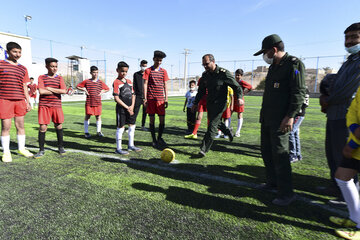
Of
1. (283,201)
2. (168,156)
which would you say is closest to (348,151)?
(283,201)

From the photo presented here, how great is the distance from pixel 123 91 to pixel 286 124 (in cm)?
340

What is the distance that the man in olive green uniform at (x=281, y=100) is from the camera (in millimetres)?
2457

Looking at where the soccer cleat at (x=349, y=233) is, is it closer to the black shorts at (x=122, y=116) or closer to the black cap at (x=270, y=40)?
the black cap at (x=270, y=40)

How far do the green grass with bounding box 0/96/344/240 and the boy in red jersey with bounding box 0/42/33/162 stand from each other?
2.35ft

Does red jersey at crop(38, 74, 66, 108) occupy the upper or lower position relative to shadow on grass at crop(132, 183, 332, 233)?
upper

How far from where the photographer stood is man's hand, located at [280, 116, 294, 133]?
2.49m

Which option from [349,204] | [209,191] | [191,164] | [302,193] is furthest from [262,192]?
[191,164]

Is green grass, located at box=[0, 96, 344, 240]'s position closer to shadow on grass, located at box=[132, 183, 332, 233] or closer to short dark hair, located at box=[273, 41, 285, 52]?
shadow on grass, located at box=[132, 183, 332, 233]

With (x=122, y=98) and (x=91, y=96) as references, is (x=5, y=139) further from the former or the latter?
(x=91, y=96)

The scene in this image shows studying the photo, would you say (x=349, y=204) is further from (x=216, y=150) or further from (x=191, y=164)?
(x=216, y=150)

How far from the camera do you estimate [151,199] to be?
109 inches

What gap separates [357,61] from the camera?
8.06 ft

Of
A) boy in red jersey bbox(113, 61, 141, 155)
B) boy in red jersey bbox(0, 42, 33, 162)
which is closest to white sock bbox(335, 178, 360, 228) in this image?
boy in red jersey bbox(113, 61, 141, 155)

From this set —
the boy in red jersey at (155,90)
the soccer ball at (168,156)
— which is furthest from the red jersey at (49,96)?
the soccer ball at (168,156)
